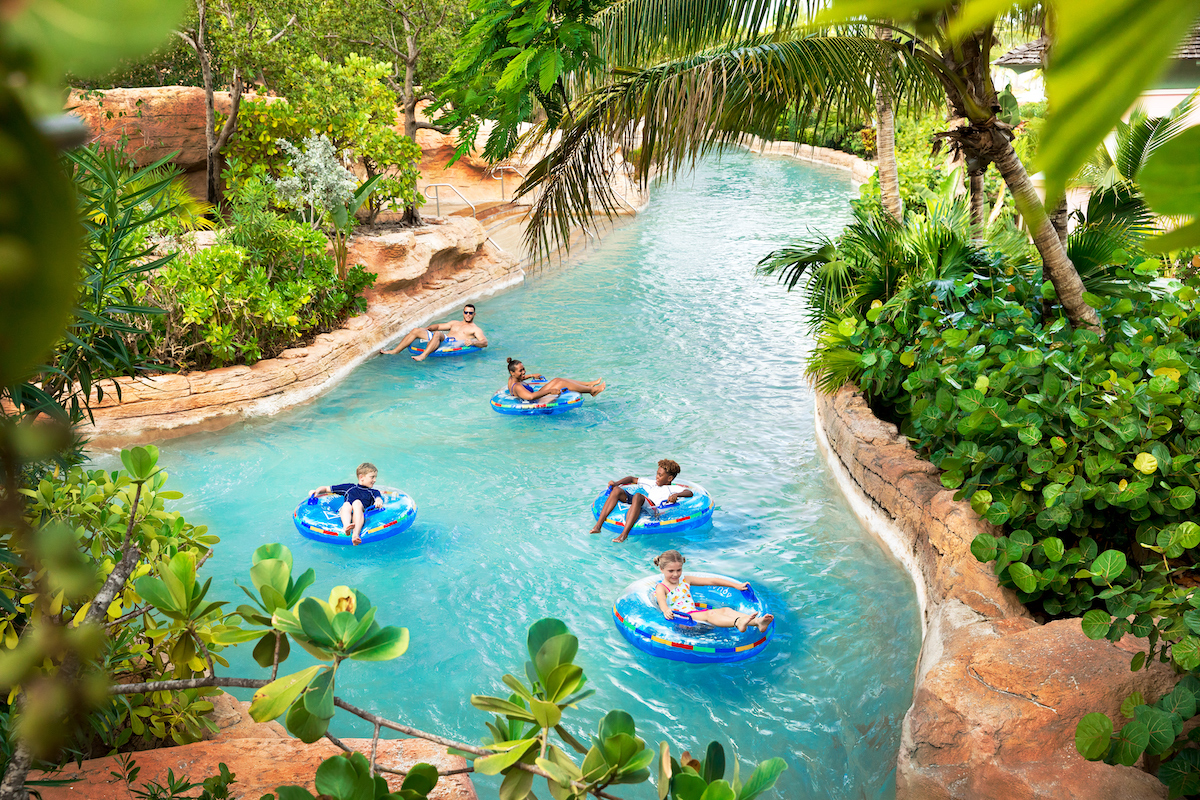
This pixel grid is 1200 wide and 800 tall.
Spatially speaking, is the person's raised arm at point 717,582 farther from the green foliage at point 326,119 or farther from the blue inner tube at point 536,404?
the green foliage at point 326,119

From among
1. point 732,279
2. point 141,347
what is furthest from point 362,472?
point 732,279

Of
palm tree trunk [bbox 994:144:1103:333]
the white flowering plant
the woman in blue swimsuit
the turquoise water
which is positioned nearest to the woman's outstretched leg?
the woman in blue swimsuit

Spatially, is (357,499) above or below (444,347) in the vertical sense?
above

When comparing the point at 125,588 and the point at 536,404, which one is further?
the point at 536,404

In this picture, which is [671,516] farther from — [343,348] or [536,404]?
[343,348]

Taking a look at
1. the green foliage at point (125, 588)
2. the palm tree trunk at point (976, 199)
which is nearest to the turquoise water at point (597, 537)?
the green foliage at point (125, 588)

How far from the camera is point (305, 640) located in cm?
155

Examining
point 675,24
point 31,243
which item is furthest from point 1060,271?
point 31,243

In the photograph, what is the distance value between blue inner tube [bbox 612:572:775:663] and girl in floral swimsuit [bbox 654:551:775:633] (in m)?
0.05

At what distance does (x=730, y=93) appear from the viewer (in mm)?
7688

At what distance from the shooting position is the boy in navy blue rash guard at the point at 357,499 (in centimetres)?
873

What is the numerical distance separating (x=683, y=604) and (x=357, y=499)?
144 inches

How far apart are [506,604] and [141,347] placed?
21.6 feet

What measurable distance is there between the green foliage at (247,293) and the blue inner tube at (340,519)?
371cm
